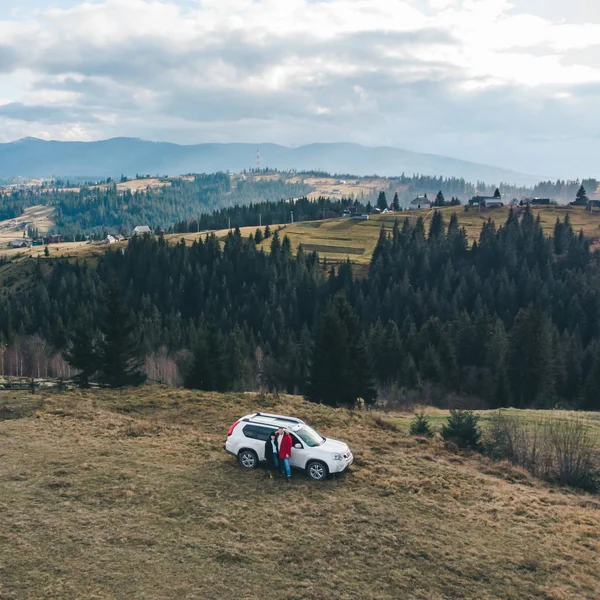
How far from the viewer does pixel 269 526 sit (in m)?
21.4

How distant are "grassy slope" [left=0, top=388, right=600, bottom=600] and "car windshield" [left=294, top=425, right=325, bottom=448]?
193cm

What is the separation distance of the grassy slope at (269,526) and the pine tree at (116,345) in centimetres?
1654

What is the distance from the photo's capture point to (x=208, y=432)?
3438cm

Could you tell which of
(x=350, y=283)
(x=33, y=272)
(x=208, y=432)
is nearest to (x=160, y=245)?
(x=33, y=272)

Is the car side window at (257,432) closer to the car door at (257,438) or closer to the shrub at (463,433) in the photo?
the car door at (257,438)

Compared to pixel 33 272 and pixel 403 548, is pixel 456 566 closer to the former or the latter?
pixel 403 548

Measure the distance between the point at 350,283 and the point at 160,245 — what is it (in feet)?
223

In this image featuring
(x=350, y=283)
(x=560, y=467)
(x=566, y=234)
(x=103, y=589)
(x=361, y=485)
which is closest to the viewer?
(x=103, y=589)

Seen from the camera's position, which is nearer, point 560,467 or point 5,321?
point 560,467

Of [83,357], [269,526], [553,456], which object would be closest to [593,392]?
[553,456]

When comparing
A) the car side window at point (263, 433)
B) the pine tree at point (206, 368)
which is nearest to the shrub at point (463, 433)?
the car side window at point (263, 433)

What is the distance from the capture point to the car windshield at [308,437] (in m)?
26.0

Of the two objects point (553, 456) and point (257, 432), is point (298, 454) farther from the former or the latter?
point (553, 456)

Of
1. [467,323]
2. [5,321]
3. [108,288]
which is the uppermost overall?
[108,288]
